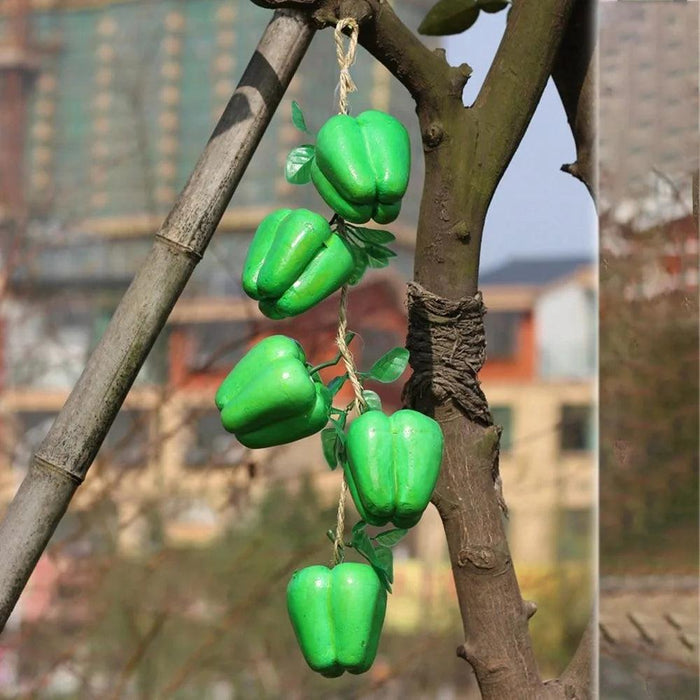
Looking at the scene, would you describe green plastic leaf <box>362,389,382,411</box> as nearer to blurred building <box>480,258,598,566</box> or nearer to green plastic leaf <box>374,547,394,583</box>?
green plastic leaf <box>374,547,394,583</box>

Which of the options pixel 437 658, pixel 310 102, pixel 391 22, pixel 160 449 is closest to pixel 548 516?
pixel 437 658

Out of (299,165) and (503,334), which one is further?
(503,334)

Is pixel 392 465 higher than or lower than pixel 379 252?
lower

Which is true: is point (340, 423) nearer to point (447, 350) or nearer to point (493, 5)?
point (447, 350)

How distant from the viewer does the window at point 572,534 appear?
3.13m

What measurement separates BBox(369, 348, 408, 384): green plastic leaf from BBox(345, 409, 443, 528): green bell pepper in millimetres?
44

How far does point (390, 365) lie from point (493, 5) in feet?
1.04

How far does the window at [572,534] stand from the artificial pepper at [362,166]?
252cm

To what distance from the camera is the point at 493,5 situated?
814 millimetres

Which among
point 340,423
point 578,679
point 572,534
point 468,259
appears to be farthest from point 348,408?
point 572,534

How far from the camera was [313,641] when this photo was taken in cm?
60

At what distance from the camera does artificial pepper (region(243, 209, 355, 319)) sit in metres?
0.61

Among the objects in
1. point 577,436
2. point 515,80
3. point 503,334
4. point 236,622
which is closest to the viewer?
point 515,80

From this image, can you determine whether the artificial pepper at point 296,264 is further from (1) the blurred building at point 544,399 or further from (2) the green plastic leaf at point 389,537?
Answer: (1) the blurred building at point 544,399
